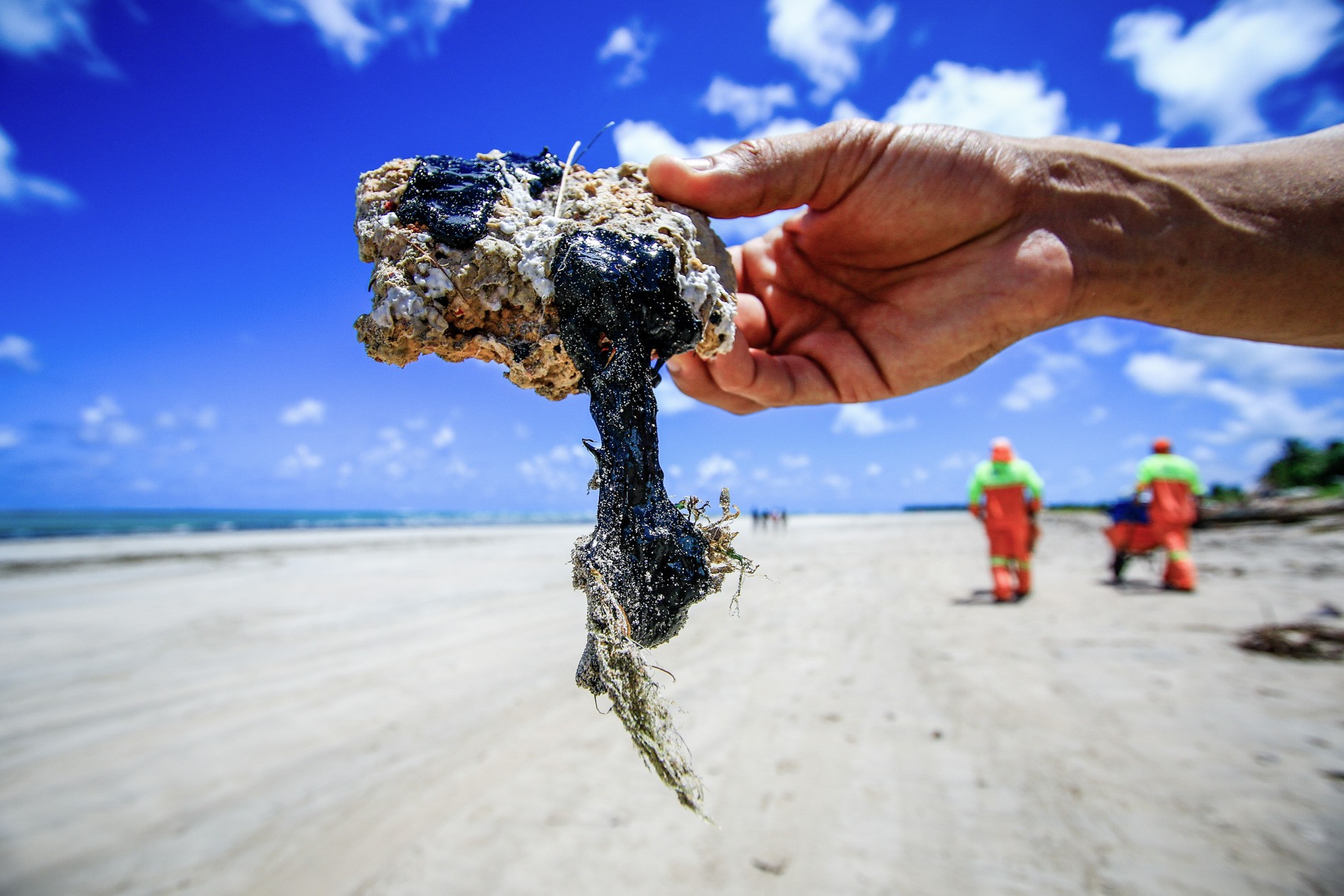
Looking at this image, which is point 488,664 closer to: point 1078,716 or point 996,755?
point 996,755

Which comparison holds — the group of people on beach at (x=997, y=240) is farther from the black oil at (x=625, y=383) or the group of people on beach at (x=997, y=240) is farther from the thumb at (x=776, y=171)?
the black oil at (x=625, y=383)

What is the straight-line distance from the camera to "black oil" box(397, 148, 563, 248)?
142 centimetres

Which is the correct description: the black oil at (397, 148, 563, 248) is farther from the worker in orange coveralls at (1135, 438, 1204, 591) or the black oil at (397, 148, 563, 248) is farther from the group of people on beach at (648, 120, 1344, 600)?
the worker in orange coveralls at (1135, 438, 1204, 591)

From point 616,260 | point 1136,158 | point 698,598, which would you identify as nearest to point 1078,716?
point 1136,158

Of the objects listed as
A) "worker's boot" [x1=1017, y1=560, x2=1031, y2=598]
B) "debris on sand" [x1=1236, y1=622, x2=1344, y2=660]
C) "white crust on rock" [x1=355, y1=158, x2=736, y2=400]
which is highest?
"white crust on rock" [x1=355, y1=158, x2=736, y2=400]

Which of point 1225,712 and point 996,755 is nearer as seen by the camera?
point 996,755

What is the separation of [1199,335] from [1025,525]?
24.1 feet

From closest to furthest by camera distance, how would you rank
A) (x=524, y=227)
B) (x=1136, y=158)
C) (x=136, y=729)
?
1. (x=524, y=227)
2. (x=1136, y=158)
3. (x=136, y=729)

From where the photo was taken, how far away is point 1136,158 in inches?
84.2

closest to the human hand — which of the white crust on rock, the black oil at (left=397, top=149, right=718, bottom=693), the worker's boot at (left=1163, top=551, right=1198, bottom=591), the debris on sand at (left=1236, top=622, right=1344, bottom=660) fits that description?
the white crust on rock

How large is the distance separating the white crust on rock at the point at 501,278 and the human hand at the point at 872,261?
0.37m

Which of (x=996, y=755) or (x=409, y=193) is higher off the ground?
(x=409, y=193)

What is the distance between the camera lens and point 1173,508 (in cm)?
925

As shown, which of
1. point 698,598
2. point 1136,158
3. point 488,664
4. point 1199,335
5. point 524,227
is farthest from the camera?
point 488,664
